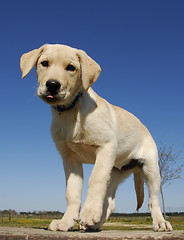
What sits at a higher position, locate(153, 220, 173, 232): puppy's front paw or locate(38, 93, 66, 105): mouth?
locate(38, 93, 66, 105): mouth

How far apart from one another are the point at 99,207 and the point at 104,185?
0.35 m

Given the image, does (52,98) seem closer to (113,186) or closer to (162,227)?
(113,186)

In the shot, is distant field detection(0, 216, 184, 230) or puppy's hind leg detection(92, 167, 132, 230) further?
distant field detection(0, 216, 184, 230)

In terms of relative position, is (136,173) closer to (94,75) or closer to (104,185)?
(104,185)

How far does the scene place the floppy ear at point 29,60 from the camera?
4.52 metres

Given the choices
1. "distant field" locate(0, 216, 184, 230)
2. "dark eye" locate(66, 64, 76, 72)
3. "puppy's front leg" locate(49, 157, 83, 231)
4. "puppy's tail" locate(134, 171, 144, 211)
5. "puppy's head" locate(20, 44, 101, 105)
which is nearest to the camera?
"puppy's head" locate(20, 44, 101, 105)

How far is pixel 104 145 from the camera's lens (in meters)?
4.55

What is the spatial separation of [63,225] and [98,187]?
906mm

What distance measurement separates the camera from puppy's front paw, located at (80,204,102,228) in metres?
3.86

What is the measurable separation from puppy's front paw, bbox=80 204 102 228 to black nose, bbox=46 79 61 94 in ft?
5.84

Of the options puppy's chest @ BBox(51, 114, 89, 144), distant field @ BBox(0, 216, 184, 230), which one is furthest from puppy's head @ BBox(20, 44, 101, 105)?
distant field @ BBox(0, 216, 184, 230)

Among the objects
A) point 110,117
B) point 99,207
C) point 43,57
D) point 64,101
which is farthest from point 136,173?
point 43,57

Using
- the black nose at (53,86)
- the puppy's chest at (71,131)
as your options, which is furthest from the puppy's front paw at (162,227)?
the black nose at (53,86)

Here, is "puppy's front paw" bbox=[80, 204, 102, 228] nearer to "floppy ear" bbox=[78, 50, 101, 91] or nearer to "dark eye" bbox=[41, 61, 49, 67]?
"floppy ear" bbox=[78, 50, 101, 91]
